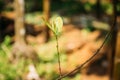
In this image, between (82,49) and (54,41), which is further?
(54,41)

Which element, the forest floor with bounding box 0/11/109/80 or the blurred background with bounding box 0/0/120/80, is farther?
the forest floor with bounding box 0/11/109/80

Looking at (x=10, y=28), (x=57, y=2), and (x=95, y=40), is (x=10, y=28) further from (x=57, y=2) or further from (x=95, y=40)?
(x=57, y=2)

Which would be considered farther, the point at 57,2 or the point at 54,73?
the point at 57,2

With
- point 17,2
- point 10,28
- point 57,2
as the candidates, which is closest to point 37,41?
point 10,28

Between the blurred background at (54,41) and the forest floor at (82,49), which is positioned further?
the forest floor at (82,49)

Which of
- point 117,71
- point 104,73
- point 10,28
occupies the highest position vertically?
point 117,71

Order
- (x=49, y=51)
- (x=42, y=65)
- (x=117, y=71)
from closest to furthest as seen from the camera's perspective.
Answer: (x=117, y=71), (x=42, y=65), (x=49, y=51)

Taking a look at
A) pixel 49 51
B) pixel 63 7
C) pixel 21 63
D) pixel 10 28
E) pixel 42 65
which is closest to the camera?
pixel 21 63

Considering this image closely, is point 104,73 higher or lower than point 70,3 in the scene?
lower
